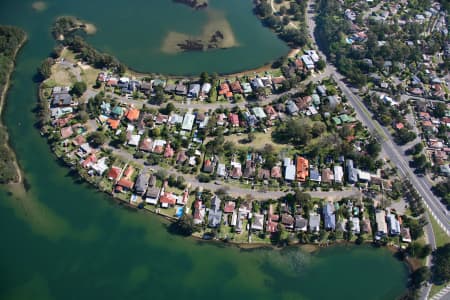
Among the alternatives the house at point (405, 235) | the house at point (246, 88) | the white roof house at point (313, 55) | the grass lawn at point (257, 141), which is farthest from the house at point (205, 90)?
the house at point (405, 235)

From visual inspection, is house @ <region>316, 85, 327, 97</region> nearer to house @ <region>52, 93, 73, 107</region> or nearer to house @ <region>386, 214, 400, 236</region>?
house @ <region>386, 214, 400, 236</region>

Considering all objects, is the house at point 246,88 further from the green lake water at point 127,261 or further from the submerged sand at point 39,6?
the submerged sand at point 39,6

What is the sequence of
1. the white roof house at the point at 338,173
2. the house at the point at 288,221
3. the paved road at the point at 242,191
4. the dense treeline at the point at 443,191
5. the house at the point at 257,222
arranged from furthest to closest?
the white roof house at the point at 338,173 → the dense treeline at the point at 443,191 → the paved road at the point at 242,191 → the house at the point at 288,221 → the house at the point at 257,222

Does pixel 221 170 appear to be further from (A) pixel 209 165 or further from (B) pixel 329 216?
(B) pixel 329 216

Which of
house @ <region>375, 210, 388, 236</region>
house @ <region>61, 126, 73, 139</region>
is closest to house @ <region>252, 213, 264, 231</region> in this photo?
house @ <region>375, 210, 388, 236</region>

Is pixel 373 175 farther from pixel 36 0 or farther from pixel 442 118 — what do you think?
pixel 36 0

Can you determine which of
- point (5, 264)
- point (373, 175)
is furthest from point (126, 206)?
point (373, 175)
